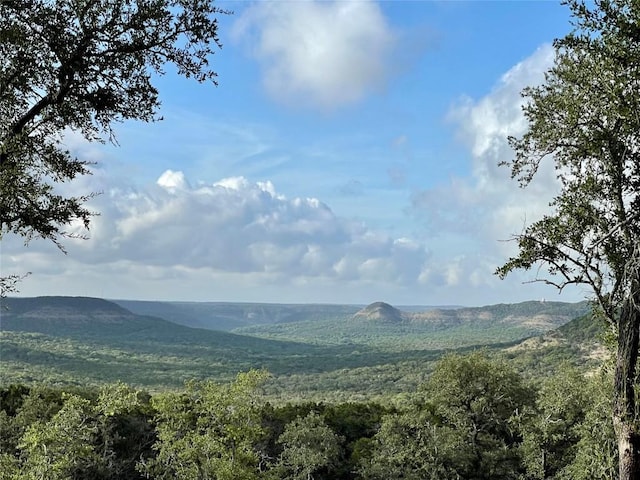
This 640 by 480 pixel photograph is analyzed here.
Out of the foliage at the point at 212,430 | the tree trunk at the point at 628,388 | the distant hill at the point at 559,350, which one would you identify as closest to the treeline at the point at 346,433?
the foliage at the point at 212,430

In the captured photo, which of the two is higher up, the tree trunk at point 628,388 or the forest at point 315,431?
the tree trunk at point 628,388

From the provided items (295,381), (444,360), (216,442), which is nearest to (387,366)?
(295,381)

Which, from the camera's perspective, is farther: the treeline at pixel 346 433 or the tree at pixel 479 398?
the tree at pixel 479 398

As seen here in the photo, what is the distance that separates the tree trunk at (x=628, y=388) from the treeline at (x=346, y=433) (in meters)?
9.32

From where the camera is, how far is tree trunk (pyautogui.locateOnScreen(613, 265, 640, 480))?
7.60 meters

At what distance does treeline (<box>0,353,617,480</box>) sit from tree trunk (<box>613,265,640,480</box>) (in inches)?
367

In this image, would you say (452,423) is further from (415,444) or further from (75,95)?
(75,95)

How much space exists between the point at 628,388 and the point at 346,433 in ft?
115

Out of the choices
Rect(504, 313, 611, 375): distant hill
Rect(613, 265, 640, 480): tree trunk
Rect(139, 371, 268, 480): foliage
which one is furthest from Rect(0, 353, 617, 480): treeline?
Rect(504, 313, 611, 375): distant hill

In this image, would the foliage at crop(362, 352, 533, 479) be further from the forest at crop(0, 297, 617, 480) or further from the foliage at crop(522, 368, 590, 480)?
the foliage at crop(522, 368, 590, 480)

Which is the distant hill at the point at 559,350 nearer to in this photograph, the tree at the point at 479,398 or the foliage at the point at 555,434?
the tree at the point at 479,398

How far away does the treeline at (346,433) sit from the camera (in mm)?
17844

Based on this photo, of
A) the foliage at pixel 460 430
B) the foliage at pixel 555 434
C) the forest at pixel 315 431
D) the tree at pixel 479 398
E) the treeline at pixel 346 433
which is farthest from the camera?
the tree at pixel 479 398

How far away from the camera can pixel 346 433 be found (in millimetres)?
40469
